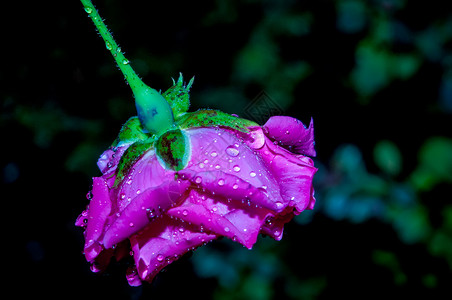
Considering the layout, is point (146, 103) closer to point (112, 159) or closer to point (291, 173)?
point (112, 159)

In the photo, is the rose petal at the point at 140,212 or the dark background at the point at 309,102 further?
the dark background at the point at 309,102

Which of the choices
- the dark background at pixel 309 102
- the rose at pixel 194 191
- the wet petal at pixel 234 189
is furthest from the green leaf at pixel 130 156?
the dark background at pixel 309 102

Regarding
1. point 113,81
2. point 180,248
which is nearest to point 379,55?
point 113,81

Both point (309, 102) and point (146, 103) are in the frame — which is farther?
point (309, 102)

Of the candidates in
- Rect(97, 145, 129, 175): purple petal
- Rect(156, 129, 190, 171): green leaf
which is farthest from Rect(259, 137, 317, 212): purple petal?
Rect(97, 145, 129, 175): purple petal

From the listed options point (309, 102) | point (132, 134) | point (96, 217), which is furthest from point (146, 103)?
point (309, 102)

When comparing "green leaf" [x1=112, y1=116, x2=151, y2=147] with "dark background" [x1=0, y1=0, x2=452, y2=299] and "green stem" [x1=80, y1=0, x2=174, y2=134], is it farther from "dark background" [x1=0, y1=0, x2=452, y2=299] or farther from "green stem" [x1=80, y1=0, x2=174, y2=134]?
"dark background" [x1=0, y1=0, x2=452, y2=299]

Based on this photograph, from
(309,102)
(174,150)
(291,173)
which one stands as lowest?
(309,102)

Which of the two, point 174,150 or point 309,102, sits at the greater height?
point 174,150

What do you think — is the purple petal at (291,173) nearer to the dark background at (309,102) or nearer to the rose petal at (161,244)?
→ the rose petal at (161,244)
